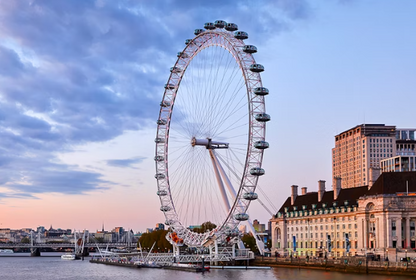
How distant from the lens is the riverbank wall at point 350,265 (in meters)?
71.5

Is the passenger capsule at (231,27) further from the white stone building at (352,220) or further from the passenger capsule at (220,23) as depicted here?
the white stone building at (352,220)

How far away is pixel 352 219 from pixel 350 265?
15898 millimetres

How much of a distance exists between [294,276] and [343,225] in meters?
24.9

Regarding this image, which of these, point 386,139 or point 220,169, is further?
point 386,139

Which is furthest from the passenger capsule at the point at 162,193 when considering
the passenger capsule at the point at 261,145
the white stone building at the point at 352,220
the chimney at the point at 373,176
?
the chimney at the point at 373,176

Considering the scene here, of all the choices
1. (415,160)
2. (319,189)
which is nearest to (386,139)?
(415,160)

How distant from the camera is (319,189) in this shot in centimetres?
10600

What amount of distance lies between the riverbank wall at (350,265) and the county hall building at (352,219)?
4.46 meters

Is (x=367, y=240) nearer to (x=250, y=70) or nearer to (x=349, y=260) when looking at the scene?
(x=349, y=260)

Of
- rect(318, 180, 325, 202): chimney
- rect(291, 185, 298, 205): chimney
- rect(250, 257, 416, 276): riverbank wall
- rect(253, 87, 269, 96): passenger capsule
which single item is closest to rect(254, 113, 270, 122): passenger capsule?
rect(253, 87, 269, 96): passenger capsule

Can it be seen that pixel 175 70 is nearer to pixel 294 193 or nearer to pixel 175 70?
pixel 175 70

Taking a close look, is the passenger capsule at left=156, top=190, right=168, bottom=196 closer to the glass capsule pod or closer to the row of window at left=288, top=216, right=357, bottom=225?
the glass capsule pod

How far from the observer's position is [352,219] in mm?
93688

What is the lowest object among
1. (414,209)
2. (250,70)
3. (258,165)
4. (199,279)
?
(199,279)
